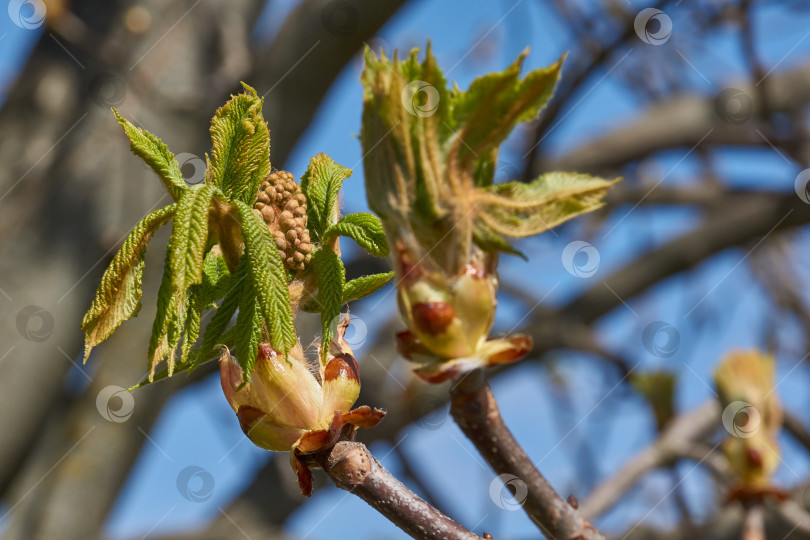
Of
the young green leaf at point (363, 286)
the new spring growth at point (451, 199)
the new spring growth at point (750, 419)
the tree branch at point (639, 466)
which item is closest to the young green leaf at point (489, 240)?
the new spring growth at point (451, 199)

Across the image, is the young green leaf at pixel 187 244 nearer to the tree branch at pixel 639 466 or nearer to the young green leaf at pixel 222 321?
the young green leaf at pixel 222 321

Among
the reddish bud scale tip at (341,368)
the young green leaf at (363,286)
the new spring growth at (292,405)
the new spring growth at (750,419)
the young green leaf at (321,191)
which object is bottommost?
the new spring growth at (750,419)

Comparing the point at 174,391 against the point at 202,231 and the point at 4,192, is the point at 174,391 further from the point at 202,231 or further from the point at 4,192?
the point at 202,231

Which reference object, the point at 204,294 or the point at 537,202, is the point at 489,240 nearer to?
the point at 537,202

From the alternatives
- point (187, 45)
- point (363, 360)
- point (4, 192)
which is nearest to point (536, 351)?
point (363, 360)

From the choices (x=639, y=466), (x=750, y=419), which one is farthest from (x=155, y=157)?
(x=639, y=466)

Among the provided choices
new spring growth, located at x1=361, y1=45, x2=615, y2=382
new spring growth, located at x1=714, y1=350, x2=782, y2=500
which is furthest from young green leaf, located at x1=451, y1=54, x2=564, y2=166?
new spring growth, located at x1=714, y1=350, x2=782, y2=500
